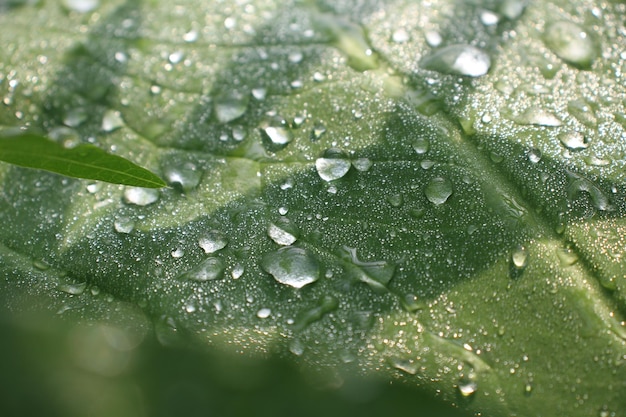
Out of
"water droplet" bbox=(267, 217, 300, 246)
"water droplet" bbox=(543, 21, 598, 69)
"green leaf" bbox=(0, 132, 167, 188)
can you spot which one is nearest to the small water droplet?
"water droplet" bbox=(267, 217, 300, 246)

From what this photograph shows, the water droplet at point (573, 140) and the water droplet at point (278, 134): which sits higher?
the water droplet at point (573, 140)

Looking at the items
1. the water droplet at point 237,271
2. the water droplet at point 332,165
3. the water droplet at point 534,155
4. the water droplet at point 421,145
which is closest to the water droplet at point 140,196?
the water droplet at point 237,271

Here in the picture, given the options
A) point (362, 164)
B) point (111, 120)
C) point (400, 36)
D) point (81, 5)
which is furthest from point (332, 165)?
point (81, 5)

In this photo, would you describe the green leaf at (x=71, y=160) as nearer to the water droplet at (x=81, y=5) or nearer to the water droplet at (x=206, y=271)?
the water droplet at (x=206, y=271)

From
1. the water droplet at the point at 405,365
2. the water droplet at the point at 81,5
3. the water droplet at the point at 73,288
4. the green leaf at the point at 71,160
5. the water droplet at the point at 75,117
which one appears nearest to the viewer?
the green leaf at the point at 71,160

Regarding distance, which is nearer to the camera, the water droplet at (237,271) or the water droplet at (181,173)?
the water droplet at (237,271)

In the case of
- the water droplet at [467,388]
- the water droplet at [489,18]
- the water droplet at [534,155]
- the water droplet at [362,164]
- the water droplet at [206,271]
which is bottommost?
the water droplet at [467,388]

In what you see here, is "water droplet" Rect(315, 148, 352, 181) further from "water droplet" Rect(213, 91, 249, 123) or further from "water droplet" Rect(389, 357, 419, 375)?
"water droplet" Rect(389, 357, 419, 375)

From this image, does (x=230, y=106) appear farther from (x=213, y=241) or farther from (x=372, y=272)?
(x=372, y=272)
